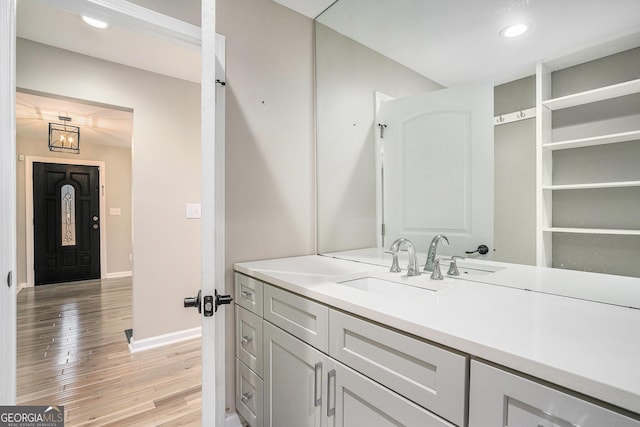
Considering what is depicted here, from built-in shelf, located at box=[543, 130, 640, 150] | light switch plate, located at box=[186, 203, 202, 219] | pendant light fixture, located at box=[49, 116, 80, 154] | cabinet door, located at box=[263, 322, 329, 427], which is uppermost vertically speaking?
pendant light fixture, located at box=[49, 116, 80, 154]

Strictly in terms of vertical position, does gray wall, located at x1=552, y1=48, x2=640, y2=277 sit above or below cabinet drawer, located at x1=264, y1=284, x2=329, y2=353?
above

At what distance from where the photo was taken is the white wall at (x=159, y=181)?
249 cm

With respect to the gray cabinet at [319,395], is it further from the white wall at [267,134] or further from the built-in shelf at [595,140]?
the built-in shelf at [595,140]

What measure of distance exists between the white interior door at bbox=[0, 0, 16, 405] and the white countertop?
102 cm

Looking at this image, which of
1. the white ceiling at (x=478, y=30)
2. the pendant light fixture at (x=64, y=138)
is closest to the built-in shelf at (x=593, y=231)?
the white ceiling at (x=478, y=30)

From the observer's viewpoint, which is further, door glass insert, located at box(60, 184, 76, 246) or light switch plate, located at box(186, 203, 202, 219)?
door glass insert, located at box(60, 184, 76, 246)

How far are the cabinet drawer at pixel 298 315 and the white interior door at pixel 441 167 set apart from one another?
68 cm

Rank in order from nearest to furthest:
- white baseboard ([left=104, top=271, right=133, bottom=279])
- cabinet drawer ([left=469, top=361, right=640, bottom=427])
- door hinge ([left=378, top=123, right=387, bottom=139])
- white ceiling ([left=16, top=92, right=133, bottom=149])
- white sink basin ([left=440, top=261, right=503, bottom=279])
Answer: cabinet drawer ([left=469, top=361, right=640, bottom=427]) < white sink basin ([left=440, top=261, right=503, bottom=279]) < door hinge ([left=378, top=123, right=387, bottom=139]) < white ceiling ([left=16, top=92, right=133, bottom=149]) < white baseboard ([left=104, top=271, right=133, bottom=279])

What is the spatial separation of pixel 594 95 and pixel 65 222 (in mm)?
6596

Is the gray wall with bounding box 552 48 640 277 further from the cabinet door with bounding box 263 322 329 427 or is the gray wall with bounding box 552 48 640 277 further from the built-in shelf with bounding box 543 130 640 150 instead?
the cabinet door with bounding box 263 322 329 427

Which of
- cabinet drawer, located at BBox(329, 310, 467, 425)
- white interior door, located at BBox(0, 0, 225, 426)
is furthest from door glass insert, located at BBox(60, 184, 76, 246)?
cabinet drawer, located at BBox(329, 310, 467, 425)

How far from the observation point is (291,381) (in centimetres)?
118

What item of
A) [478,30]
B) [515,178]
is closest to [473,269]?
[515,178]

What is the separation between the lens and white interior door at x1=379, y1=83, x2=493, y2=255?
1242 millimetres
